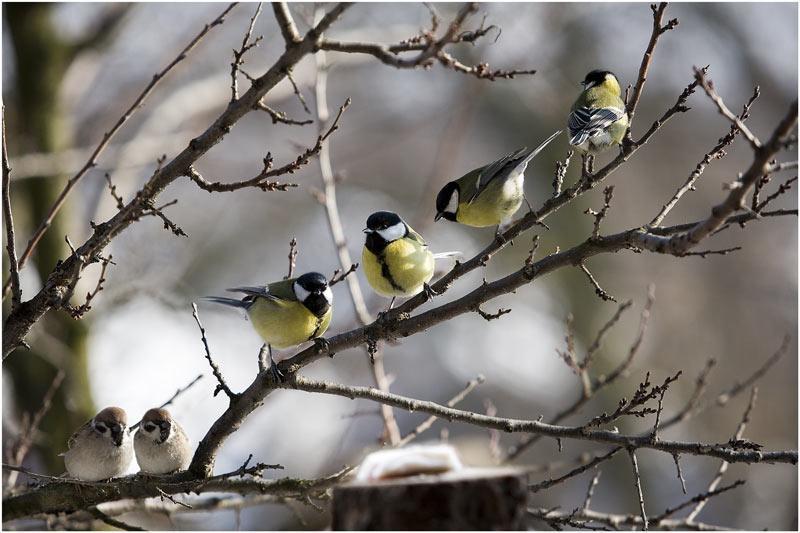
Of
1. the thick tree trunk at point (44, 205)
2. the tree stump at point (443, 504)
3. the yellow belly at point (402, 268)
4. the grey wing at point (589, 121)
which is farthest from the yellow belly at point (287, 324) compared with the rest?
the thick tree trunk at point (44, 205)

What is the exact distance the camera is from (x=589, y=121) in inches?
133

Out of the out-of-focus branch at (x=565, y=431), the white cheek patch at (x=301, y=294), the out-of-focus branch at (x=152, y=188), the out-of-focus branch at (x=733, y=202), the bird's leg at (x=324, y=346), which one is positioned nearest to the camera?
the out-of-focus branch at (x=733, y=202)

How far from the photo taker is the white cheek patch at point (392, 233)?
365 centimetres

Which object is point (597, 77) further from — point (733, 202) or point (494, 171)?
point (733, 202)

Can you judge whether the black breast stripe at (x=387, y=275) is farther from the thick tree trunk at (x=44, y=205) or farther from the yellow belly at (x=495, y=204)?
the thick tree trunk at (x=44, y=205)

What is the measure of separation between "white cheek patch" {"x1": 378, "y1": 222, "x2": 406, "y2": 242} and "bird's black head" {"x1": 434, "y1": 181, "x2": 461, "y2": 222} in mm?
266

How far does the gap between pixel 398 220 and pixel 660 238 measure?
1.60 meters

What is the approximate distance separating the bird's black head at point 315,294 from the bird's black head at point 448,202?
0.63 metres

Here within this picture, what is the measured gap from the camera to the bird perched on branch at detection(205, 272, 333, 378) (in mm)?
3635

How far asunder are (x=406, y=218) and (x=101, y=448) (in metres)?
7.51

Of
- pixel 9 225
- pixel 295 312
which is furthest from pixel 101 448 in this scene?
pixel 9 225

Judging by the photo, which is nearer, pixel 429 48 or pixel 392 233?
pixel 429 48

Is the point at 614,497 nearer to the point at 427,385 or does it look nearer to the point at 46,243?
the point at 427,385

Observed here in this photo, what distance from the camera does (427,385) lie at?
45.6 feet
